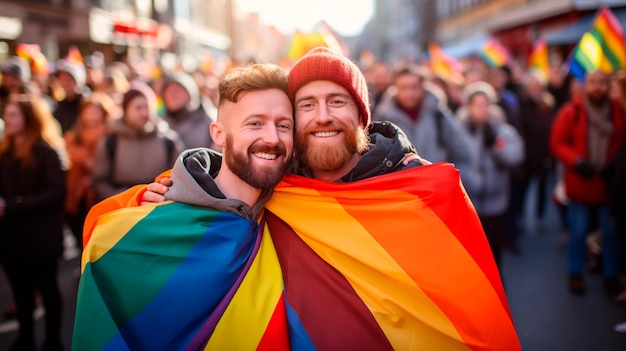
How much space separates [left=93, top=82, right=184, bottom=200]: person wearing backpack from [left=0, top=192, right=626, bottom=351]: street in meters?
1.41

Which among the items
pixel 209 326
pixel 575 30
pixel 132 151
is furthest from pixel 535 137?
pixel 575 30

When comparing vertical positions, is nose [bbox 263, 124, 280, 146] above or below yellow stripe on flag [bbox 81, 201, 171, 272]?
above

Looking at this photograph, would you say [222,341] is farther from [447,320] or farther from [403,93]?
[403,93]

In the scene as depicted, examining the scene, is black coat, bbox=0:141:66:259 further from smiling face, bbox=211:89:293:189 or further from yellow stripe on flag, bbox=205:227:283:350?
yellow stripe on flag, bbox=205:227:283:350

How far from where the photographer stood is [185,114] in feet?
19.4

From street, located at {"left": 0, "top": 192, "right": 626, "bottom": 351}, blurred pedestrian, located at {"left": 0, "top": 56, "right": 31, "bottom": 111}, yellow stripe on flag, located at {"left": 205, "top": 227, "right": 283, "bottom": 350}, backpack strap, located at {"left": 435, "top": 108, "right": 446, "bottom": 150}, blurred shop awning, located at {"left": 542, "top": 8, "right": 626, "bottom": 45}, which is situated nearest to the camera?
yellow stripe on flag, located at {"left": 205, "top": 227, "right": 283, "bottom": 350}

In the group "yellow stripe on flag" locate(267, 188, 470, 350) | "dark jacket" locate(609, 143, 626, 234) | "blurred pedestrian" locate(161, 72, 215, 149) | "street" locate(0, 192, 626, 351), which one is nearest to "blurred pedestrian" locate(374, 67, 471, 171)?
"dark jacket" locate(609, 143, 626, 234)

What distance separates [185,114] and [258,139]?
357 centimetres

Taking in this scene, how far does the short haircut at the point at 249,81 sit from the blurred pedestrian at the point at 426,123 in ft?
8.65

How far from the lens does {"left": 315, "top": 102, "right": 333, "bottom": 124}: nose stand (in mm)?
2748

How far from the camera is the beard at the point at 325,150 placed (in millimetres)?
2754

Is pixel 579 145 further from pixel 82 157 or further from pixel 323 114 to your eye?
pixel 82 157

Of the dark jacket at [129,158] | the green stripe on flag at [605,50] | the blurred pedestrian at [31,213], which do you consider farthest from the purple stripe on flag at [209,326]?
the green stripe on flag at [605,50]

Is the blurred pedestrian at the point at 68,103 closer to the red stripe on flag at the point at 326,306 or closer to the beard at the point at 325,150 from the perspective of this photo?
the beard at the point at 325,150
